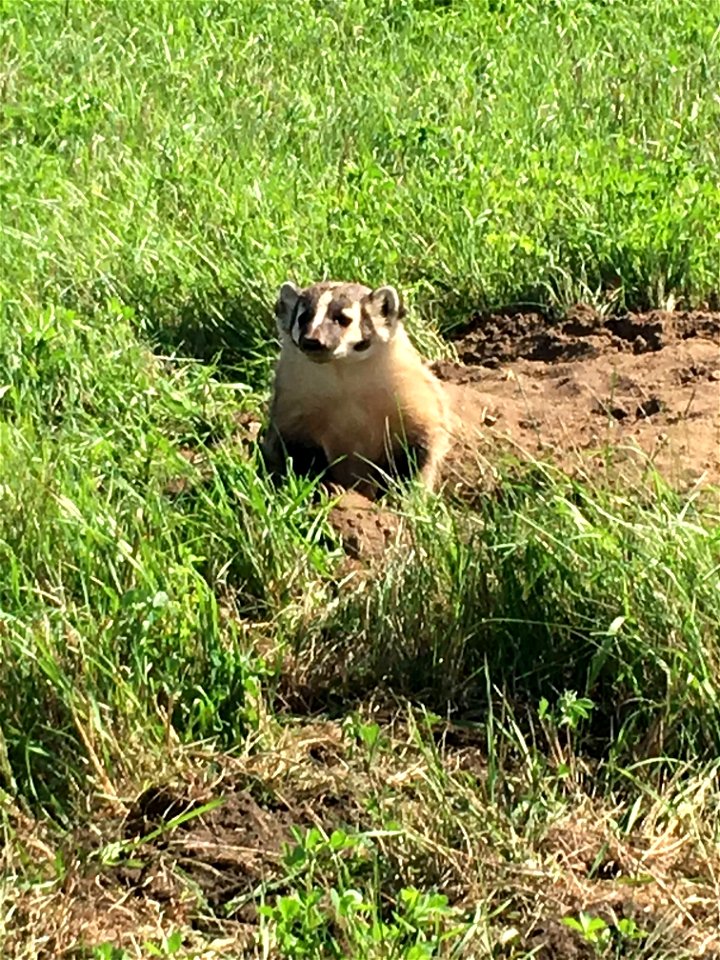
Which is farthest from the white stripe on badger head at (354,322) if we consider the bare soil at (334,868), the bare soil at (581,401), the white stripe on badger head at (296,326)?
the bare soil at (334,868)

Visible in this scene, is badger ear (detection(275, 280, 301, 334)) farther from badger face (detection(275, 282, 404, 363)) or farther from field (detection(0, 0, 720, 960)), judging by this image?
field (detection(0, 0, 720, 960))

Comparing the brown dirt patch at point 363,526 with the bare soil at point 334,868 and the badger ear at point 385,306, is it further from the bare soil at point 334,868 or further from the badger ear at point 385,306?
the bare soil at point 334,868

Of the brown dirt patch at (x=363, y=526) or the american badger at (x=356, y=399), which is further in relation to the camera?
the american badger at (x=356, y=399)

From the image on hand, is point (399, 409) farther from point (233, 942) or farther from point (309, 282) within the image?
point (233, 942)

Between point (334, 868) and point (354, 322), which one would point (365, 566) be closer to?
point (354, 322)

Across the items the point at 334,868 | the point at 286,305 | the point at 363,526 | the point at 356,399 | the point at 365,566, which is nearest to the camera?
the point at 334,868

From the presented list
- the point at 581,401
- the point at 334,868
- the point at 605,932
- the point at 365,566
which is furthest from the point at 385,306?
the point at 605,932

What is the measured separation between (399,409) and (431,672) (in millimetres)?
1471

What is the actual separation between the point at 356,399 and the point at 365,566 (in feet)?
3.30

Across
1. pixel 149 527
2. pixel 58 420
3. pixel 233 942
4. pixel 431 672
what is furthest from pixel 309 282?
pixel 233 942

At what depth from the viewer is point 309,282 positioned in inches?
226

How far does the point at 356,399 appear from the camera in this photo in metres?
5.12

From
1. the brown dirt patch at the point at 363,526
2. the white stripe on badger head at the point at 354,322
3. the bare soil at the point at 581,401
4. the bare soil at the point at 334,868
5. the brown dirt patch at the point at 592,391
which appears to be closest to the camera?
the bare soil at the point at 334,868

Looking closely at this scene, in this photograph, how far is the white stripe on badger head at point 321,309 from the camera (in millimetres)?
4795
